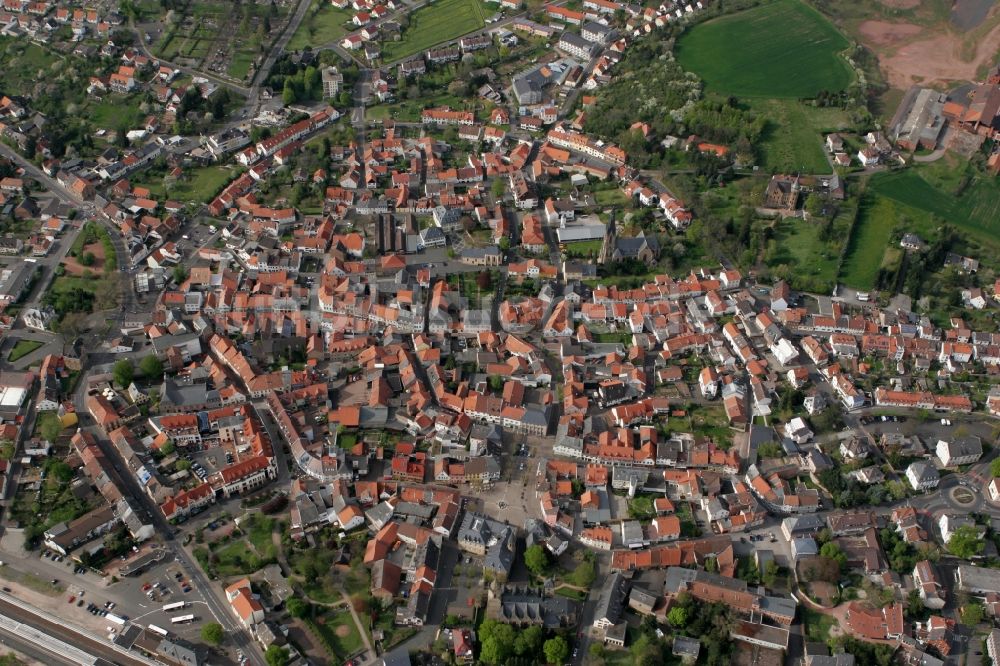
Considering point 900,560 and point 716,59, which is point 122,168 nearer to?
point 716,59

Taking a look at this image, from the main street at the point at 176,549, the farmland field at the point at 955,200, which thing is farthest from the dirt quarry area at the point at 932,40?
the main street at the point at 176,549

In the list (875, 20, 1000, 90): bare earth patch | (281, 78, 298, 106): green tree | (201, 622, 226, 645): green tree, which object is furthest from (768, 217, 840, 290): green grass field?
(281, 78, 298, 106): green tree

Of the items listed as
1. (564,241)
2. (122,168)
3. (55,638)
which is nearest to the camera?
(55,638)

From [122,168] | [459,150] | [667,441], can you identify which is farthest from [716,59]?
[122,168]

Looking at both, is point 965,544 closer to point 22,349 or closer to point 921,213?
point 921,213

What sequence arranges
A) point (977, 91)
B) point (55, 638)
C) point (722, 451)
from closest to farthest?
point (55, 638) → point (722, 451) → point (977, 91)

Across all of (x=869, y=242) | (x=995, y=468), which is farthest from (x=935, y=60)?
(x=995, y=468)
